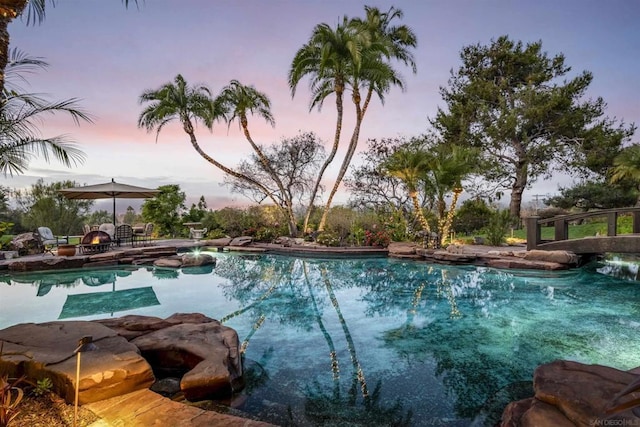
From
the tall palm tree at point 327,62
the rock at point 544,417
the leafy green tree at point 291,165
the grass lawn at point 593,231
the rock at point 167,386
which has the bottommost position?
the rock at point 167,386

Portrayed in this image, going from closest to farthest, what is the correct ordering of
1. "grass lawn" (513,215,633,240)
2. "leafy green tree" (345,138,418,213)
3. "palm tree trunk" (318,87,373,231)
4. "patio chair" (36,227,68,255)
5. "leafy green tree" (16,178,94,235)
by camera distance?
"patio chair" (36,227,68,255) → "grass lawn" (513,215,633,240) → "palm tree trunk" (318,87,373,231) → "leafy green tree" (16,178,94,235) → "leafy green tree" (345,138,418,213)

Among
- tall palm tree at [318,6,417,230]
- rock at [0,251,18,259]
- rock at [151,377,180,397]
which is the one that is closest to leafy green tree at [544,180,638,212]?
tall palm tree at [318,6,417,230]

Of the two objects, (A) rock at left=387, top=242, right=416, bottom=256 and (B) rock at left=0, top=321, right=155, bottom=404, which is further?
(A) rock at left=387, top=242, right=416, bottom=256

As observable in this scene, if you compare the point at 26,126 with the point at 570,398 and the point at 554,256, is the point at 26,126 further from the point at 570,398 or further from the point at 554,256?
the point at 554,256

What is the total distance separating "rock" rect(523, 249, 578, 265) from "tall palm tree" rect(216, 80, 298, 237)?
9.30 metres

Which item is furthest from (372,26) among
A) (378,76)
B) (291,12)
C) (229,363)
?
(229,363)

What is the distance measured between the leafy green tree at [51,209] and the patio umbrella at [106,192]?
10.4 ft

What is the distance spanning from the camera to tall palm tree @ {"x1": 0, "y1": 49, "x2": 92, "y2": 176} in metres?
4.52

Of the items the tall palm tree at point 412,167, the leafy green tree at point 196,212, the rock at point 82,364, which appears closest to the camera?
the rock at point 82,364

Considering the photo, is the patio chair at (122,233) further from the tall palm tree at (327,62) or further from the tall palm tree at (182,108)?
the tall palm tree at (327,62)

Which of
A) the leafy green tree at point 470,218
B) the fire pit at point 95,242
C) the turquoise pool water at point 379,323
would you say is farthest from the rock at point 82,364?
the leafy green tree at point 470,218

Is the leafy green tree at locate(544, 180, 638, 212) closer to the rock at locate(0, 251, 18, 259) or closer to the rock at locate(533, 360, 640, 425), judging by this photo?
the rock at locate(533, 360, 640, 425)

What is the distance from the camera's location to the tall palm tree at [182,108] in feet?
49.4

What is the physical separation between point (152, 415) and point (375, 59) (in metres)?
14.3
